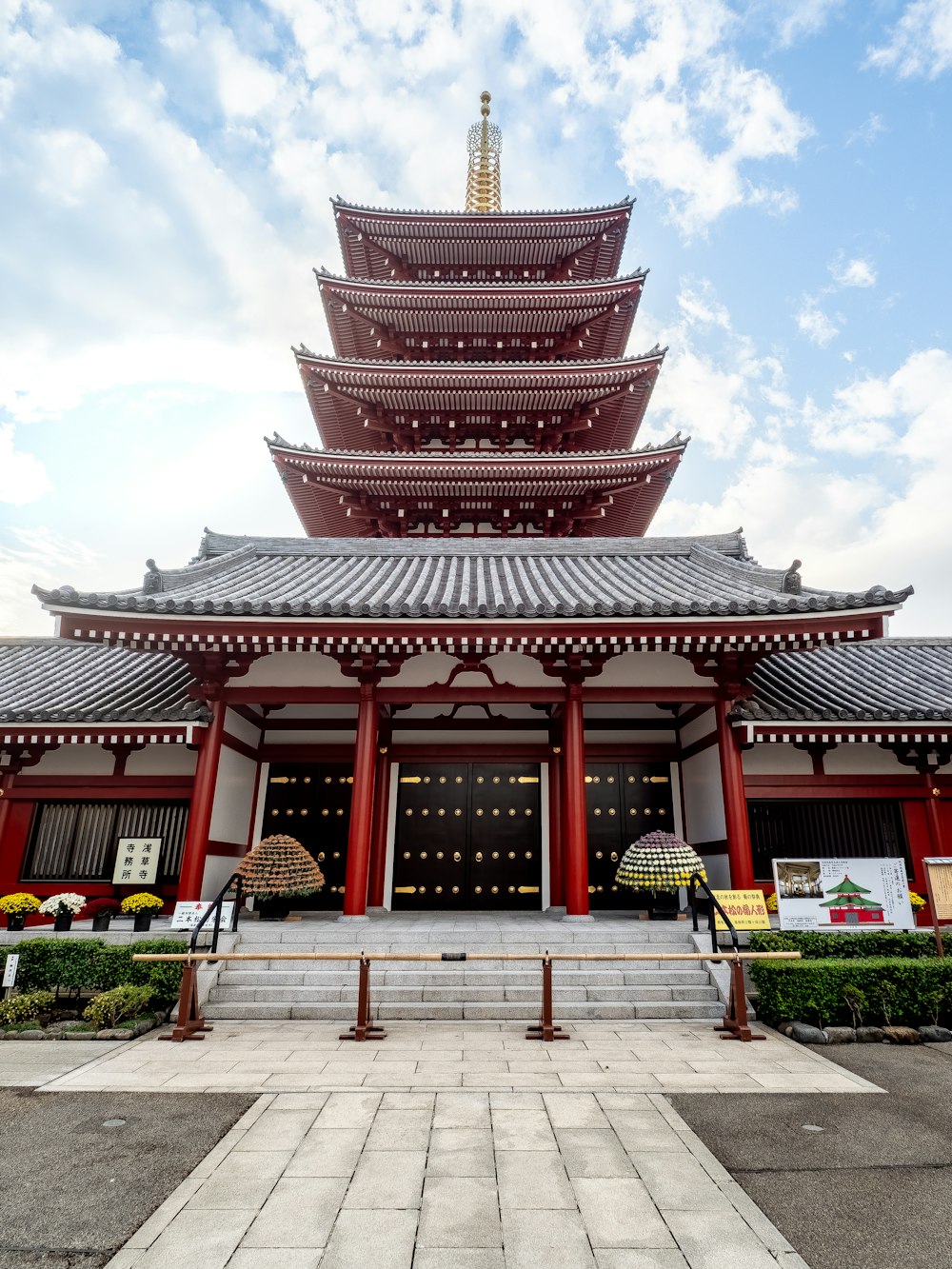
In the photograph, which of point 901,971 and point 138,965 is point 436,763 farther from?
point 901,971

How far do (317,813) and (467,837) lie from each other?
303 centimetres

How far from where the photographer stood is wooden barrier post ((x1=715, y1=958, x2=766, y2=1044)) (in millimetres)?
7027

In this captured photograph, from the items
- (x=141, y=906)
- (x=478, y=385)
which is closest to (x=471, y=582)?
(x=478, y=385)

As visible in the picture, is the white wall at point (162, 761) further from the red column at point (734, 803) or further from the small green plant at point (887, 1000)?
the small green plant at point (887, 1000)

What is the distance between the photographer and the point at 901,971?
761 centimetres

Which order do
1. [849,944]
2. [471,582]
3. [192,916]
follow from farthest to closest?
[471,582]
[192,916]
[849,944]

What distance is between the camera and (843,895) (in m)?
8.84

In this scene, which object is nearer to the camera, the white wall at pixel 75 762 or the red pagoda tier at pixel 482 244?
the white wall at pixel 75 762

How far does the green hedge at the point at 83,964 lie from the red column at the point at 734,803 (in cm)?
827

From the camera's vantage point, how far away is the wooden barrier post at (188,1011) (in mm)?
6969

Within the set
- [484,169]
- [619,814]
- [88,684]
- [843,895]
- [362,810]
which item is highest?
[484,169]

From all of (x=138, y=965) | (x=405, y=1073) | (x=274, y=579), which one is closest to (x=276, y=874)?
(x=138, y=965)

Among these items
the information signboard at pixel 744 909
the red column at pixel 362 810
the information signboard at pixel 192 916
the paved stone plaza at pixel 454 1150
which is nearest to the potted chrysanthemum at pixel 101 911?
the information signboard at pixel 192 916

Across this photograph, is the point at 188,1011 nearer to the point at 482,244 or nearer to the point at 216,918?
the point at 216,918
